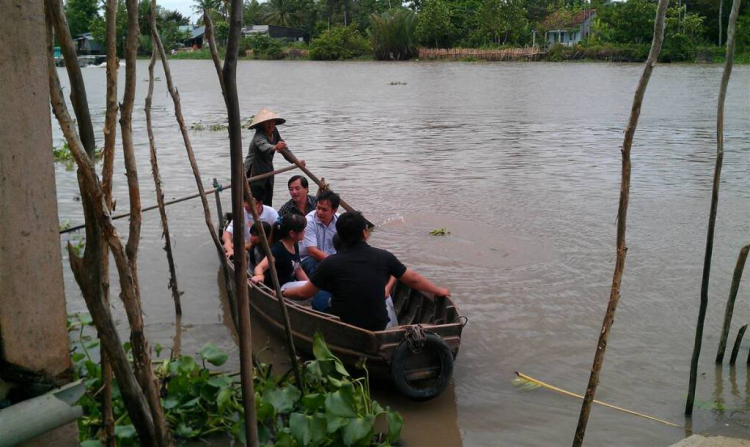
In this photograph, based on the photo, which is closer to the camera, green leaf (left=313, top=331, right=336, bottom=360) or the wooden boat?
green leaf (left=313, top=331, right=336, bottom=360)

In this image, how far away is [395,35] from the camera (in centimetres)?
6150

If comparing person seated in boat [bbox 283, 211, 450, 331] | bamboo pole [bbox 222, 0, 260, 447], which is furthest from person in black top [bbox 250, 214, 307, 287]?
bamboo pole [bbox 222, 0, 260, 447]

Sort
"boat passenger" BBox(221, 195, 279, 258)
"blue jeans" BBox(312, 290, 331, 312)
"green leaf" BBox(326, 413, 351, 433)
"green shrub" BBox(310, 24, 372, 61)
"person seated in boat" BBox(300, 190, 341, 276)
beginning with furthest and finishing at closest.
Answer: "green shrub" BBox(310, 24, 372, 61) → "boat passenger" BBox(221, 195, 279, 258) → "person seated in boat" BBox(300, 190, 341, 276) → "blue jeans" BBox(312, 290, 331, 312) → "green leaf" BBox(326, 413, 351, 433)

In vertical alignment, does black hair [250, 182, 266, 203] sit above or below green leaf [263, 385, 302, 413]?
above

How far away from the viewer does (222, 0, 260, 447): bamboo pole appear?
2.60m

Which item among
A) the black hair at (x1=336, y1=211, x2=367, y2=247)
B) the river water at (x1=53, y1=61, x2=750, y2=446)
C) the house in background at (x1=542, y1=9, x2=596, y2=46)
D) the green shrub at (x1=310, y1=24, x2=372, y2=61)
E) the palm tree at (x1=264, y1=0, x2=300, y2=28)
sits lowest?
the river water at (x1=53, y1=61, x2=750, y2=446)

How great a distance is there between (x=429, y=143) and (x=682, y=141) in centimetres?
564

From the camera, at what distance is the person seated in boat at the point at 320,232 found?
639 centimetres

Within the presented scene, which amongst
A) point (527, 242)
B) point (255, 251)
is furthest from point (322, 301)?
point (527, 242)

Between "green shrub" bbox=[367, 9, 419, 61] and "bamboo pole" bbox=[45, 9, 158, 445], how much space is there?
197 feet

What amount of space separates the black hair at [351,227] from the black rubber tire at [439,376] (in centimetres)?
71

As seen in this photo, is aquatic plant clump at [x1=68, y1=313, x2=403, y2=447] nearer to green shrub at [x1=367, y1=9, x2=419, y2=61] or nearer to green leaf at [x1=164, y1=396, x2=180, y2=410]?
green leaf at [x1=164, y1=396, x2=180, y2=410]

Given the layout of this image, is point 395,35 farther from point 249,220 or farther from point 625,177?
point 625,177

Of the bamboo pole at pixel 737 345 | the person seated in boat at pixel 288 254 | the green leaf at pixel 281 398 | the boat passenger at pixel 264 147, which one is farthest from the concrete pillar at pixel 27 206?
the boat passenger at pixel 264 147
